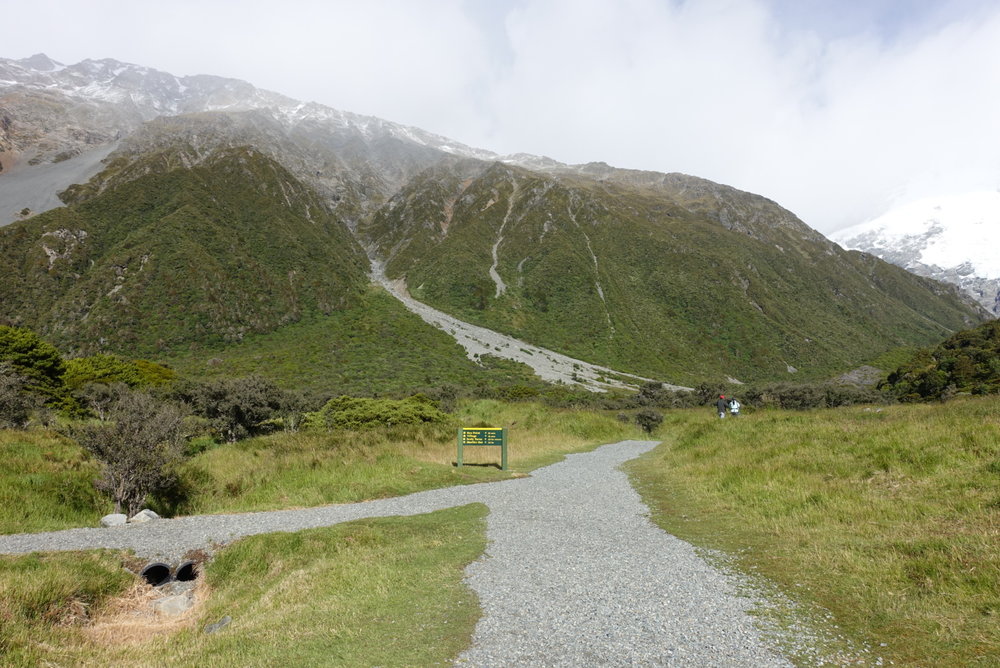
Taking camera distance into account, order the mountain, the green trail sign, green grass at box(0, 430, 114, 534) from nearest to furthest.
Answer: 1. green grass at box(0, 430, 114, 534)
2. the green trail sign
3. the mountain

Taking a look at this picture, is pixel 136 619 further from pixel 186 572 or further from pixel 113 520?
pixel 113 520

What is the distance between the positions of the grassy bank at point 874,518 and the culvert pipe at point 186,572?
9962 millimetres

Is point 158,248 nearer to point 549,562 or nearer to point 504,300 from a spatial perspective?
point 504,300

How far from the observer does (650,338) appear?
131750 millimetres

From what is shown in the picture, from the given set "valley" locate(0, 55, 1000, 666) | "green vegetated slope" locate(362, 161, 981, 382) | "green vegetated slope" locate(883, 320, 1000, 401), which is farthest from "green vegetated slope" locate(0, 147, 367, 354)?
"green vegetated slope" locate(883, 320, 1000, 401)

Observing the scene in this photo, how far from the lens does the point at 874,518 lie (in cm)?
931

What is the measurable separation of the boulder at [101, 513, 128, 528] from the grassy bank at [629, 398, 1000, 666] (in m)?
13.4

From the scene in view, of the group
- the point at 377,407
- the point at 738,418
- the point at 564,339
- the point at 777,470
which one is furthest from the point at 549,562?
the point at 564,339

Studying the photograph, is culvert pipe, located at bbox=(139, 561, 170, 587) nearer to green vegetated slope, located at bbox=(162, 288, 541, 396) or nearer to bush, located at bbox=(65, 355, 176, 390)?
bush, located at bbox=(65, 355, 176, 390)

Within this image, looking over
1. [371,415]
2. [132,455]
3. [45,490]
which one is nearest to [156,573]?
[132,455]

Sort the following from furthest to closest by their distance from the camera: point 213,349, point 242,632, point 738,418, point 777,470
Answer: point 213,349 → point 738,418 → point 777,470 → point 242,632

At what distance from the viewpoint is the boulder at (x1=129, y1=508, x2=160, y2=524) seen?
12.2 meters

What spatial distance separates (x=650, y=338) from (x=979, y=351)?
284 ft

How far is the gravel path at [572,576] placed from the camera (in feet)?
18.2
